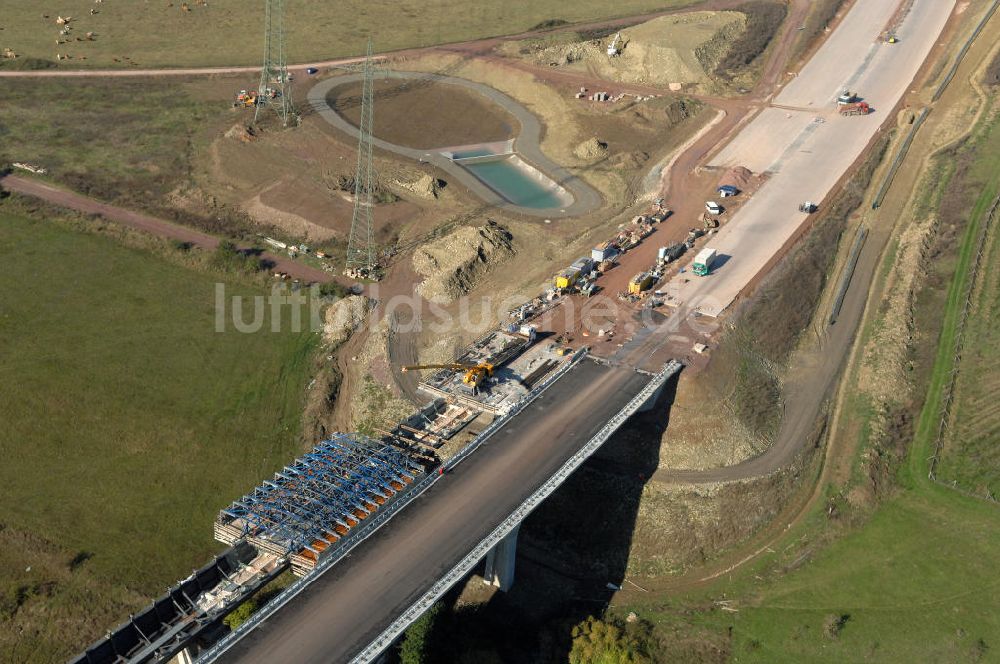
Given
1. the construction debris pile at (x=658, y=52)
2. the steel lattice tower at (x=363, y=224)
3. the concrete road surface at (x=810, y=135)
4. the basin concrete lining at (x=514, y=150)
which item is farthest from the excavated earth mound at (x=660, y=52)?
the steel lattice tower at (x=363, y=224)

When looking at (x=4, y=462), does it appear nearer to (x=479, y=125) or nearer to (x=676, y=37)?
(x=479, y=125)

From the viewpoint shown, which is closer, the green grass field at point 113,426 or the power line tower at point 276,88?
the green grass field at point 113,426

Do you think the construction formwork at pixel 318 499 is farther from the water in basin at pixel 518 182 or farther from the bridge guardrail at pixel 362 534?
the water in basin at pixel 518 182

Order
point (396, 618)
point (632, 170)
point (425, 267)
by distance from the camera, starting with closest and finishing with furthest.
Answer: point (396, 618)
point (425, 267)
point (632, 170)

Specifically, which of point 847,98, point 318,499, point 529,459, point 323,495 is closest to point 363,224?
point 529,459

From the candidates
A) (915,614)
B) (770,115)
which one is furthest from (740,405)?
(770,115)

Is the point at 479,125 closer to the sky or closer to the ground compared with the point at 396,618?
closer to the sky

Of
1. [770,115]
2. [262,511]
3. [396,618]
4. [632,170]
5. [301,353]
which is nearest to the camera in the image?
[396,618]
